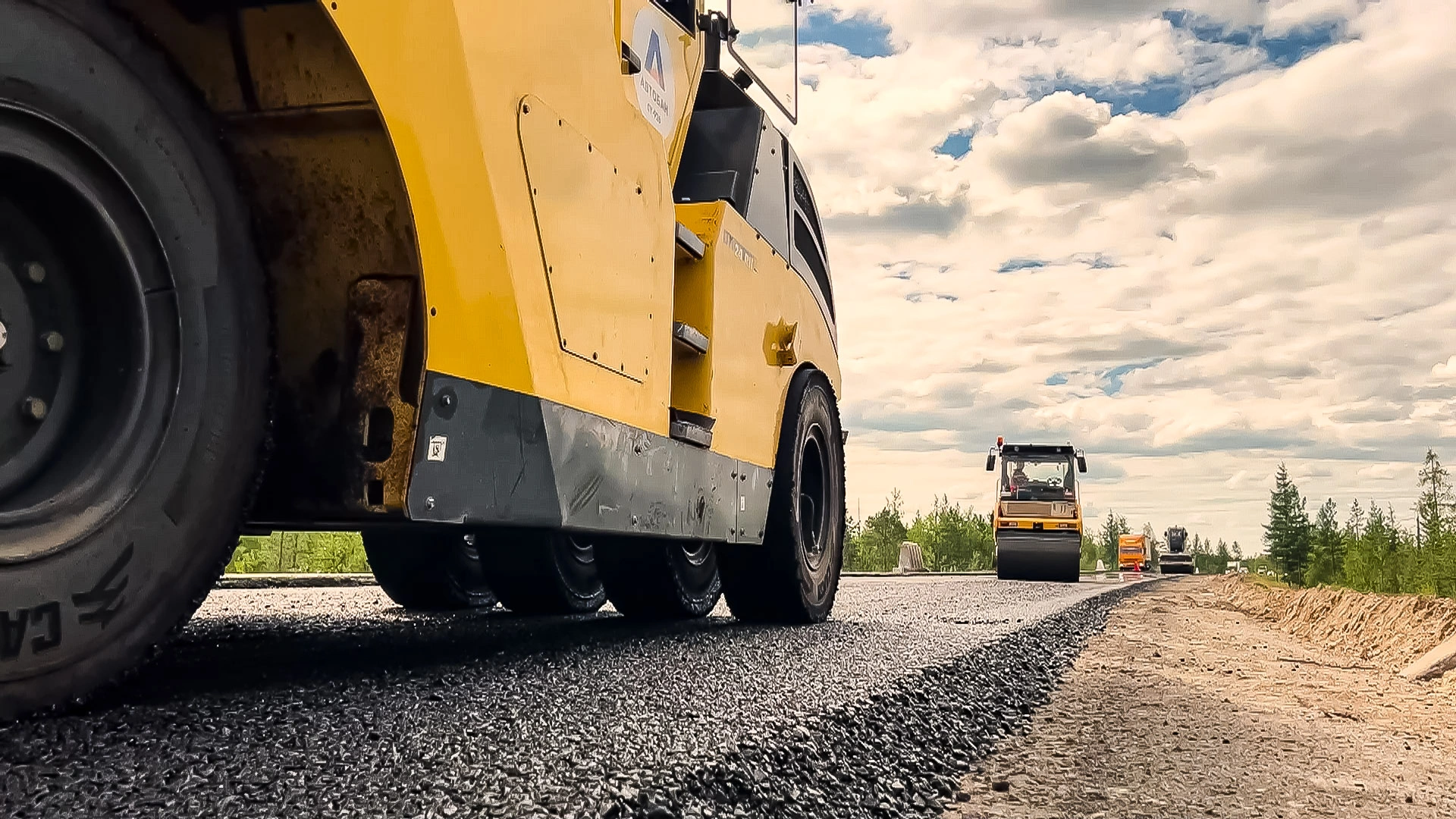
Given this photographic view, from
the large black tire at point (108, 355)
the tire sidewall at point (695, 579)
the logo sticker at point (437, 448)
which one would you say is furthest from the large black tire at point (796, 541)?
the large black tire at point (108, 355)

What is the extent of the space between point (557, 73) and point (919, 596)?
8310 mm

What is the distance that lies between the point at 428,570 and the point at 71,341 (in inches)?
145

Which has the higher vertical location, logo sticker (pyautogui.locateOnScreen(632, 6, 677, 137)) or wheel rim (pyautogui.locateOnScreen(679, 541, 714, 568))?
logo sticker (pyautogui.locateOnScreen(632, 6, 677, 137))

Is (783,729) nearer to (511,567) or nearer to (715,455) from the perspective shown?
(715,455)

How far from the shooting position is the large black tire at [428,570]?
5219mm

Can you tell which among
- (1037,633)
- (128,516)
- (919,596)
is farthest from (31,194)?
(919,596)

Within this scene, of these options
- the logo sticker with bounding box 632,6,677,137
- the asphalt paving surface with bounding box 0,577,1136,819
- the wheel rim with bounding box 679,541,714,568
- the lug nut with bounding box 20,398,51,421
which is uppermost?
the logo sticker with bounding box 632,6,677,137

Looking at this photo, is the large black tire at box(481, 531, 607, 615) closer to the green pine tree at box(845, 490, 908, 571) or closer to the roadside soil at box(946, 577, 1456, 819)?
the roadside soil at box(946, 577, 1456, 819)

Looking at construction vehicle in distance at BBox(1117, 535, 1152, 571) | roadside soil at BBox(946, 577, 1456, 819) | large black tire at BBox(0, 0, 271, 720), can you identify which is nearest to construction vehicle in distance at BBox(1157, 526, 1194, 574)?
construction vehicle in distance at BBox(1117, 535, 1152, 571)

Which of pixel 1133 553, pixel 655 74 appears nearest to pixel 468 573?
pixel 655 74

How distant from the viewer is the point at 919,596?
33.8 feet

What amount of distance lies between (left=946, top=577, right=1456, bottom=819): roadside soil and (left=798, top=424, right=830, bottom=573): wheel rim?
53.2 inches

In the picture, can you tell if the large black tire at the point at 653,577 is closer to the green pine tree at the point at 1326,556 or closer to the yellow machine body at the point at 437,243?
the yellow machine body at the point at 437,243

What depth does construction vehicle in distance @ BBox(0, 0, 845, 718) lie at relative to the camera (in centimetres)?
170
